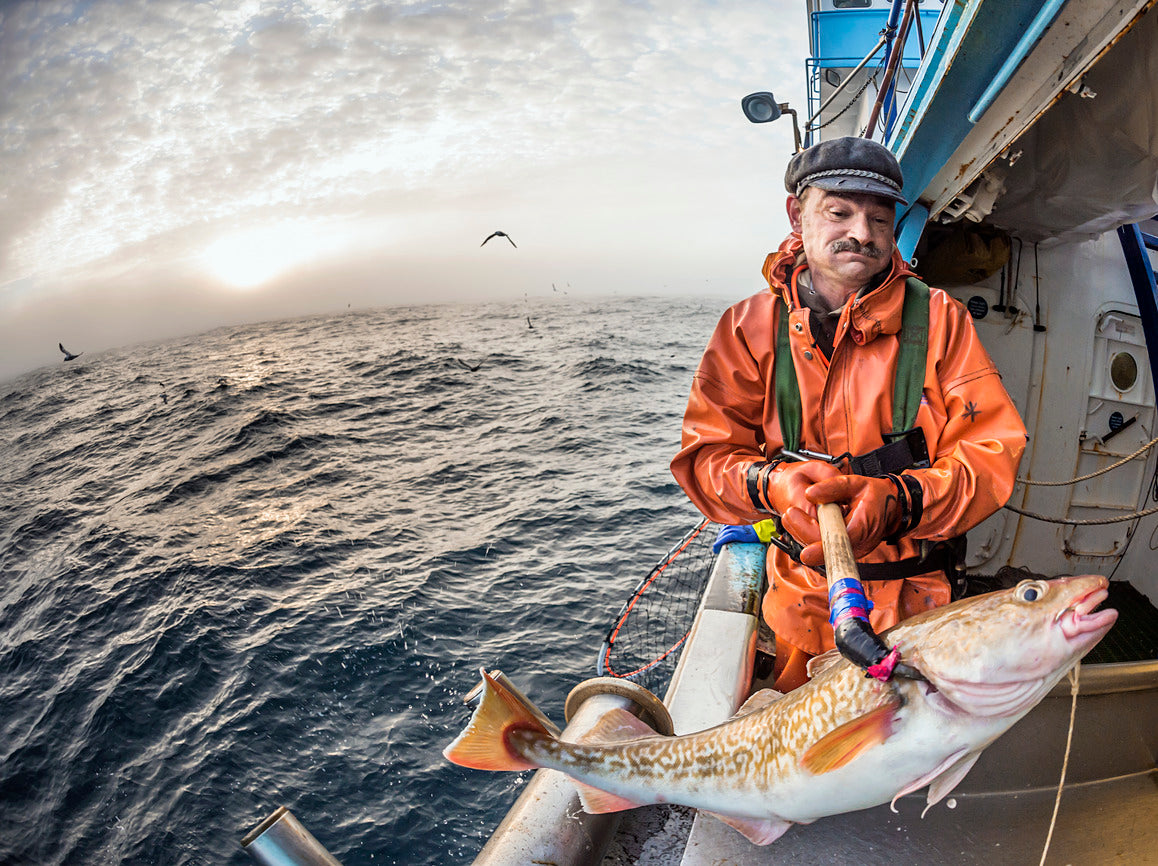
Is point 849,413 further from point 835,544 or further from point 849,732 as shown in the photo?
point 849,732

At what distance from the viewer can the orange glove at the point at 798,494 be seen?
2.33 metres

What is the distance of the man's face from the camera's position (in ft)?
8.57

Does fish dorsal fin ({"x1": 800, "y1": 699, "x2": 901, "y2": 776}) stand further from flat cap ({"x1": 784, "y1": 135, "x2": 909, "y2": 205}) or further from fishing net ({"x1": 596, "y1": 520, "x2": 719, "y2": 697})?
fishing net ({"x1": 596, "y1": 520, "x2": 719, "y2": 697})

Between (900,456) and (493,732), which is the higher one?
(900,456)

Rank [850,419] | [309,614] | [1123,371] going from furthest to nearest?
[309,614] → [1123,371] → [850,419]

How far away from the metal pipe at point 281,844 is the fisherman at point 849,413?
5.91 feet

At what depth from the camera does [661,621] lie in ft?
26.7

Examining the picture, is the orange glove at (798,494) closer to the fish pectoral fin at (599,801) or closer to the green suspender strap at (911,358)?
the green suspender strap at (911,358)

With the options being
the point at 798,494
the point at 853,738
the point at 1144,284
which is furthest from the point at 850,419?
the point at 1144,284

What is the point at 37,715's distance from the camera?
8641 millimetres

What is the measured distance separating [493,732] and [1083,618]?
1.85 metres

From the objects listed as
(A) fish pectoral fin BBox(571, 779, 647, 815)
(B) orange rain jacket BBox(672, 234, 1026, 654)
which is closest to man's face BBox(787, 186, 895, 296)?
(B) orange rain jacket BBox(672, 234, 1026, 654)

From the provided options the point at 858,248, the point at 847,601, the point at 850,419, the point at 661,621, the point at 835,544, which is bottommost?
the point at 661,621

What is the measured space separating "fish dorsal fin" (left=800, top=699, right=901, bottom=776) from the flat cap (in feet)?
6.14
